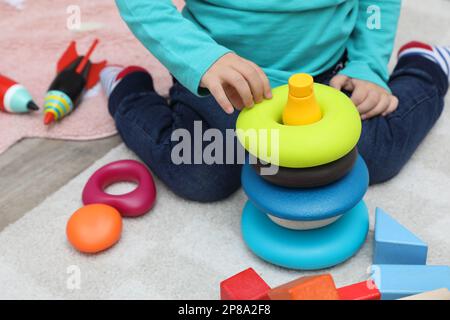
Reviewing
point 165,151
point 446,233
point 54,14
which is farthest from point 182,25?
point 54,14

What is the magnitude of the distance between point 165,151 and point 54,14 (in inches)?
25.1

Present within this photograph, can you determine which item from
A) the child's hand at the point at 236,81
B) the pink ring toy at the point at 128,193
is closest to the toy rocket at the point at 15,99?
the pink ring toy at the point at 128,193

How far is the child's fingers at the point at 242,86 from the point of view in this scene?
81 centimetres

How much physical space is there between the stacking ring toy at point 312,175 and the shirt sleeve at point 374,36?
0.94 ft

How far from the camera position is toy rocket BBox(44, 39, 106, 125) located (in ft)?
3.65

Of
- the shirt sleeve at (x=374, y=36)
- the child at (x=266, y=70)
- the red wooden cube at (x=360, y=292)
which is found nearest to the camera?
the red wooden cube at (x=360, y=292)

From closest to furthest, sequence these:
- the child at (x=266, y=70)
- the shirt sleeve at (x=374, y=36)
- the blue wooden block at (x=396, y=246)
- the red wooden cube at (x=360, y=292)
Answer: the red wooden cube at (x=360, y=292), the blue wooden block at (x=396, y=246), the child at (x=266, y=70), the shirt sleeve at (x=374, y=36)

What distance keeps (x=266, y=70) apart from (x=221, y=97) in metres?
0.19

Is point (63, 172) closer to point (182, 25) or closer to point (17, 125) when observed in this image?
point (17, 125)

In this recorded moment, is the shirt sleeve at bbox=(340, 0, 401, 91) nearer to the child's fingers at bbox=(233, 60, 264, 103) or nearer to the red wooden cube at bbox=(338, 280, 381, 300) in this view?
the child's fingers at bbox=(233, 60, 264, 103)

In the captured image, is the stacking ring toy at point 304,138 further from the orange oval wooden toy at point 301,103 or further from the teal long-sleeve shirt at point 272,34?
the teal long-sleeve shirt at point 272,34

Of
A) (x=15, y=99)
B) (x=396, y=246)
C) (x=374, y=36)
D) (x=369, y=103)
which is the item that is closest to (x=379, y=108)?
(x=369, y=103)

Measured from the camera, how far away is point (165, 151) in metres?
0.98

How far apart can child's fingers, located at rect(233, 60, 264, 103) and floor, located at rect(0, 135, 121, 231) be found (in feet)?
1.16
